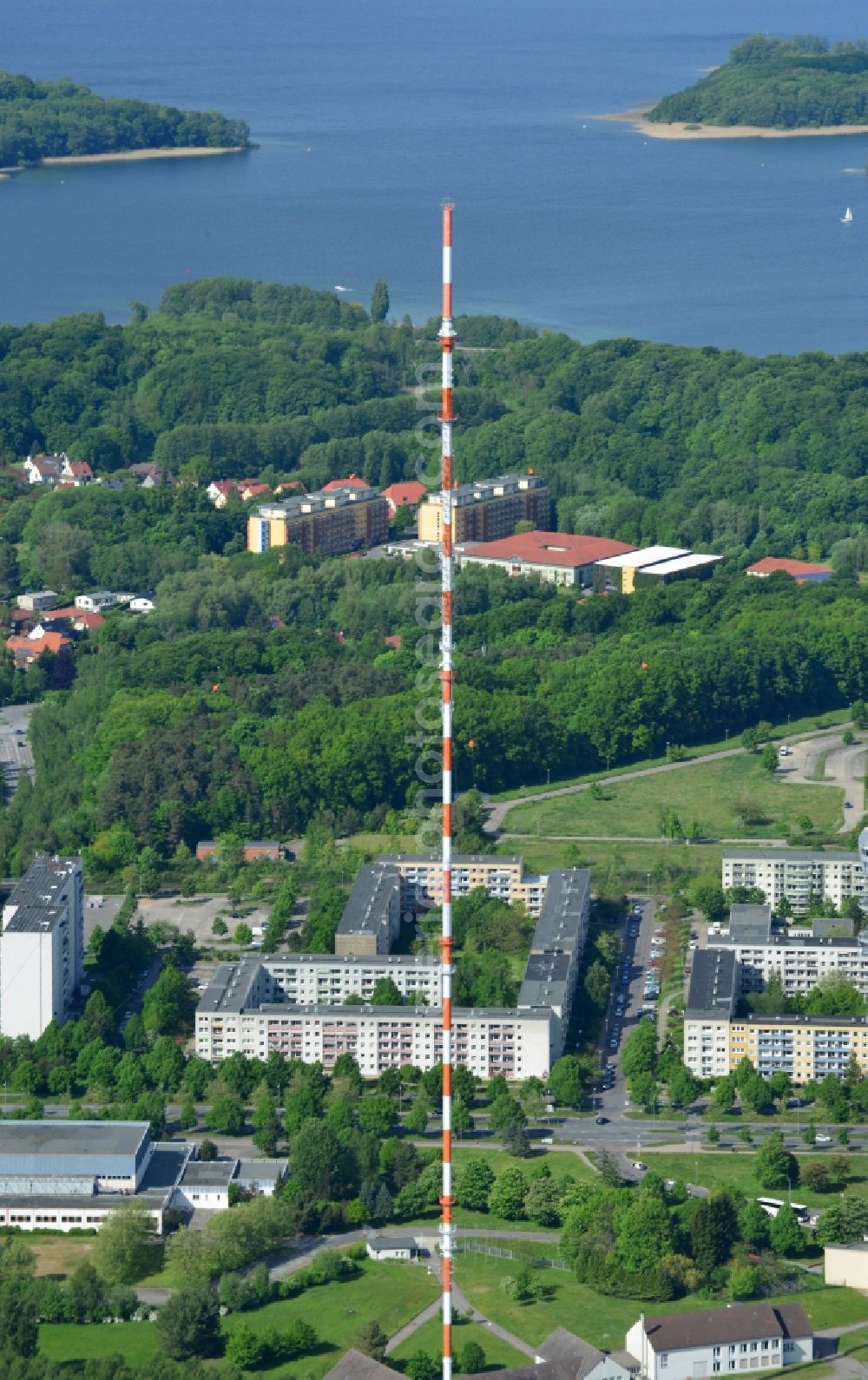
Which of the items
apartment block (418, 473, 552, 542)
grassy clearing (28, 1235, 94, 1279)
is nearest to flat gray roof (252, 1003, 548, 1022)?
grassy clearing (28, 1235, 94, 1279)

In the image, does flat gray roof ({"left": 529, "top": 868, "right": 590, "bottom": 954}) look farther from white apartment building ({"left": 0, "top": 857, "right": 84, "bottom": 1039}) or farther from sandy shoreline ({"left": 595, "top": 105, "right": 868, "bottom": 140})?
sandy shoreline ({"left": 595, "top": 105, "right": 868, "bottom": 140})

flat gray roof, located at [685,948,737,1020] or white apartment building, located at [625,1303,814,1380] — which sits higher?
flat gray roof, located at [685,948,737,1020]

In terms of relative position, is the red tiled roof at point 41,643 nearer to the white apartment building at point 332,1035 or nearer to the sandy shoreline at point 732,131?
the white apartment building at point 332,1035

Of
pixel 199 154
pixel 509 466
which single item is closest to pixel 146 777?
pixel 509 466

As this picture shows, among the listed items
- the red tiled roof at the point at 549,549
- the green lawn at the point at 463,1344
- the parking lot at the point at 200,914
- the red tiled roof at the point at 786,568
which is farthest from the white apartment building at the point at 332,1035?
the red tiled roof at the point at 786,568

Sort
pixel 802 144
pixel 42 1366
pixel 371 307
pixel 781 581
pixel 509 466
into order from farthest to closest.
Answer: pixel 802 144, pixel 371 307, pixel 509 466, pixel 781 581, pixel 42 1366

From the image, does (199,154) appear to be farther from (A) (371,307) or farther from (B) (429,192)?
(A) (371,307)
